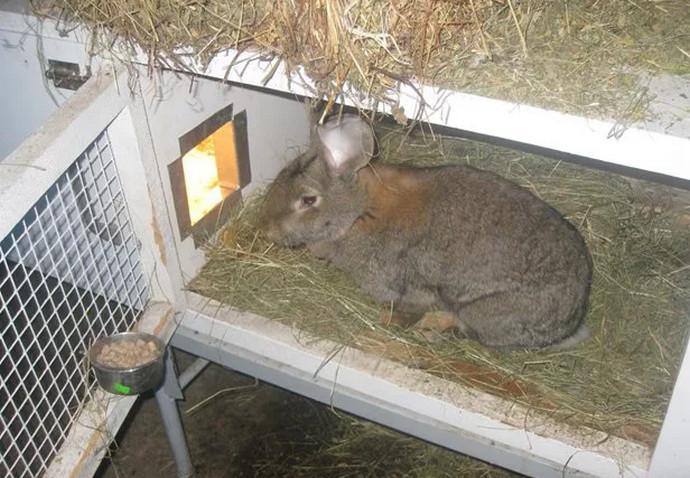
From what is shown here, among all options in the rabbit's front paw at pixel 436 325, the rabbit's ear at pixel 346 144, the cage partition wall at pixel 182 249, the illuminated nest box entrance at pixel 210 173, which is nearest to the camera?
the cage partition wall at pixel 182 249

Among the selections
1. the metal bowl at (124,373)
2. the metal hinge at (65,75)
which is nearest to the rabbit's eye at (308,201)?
the metal bowl at (124,373)

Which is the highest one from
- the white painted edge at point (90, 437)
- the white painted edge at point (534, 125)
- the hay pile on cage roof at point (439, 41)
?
the hay pile on cage roof at point (439, 41)

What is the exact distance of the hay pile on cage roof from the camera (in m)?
1.76

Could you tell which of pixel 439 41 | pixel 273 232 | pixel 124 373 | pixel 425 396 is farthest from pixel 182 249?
pixel 439 41

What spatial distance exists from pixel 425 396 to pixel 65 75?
1594mm

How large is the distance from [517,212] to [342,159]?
2.09 feet

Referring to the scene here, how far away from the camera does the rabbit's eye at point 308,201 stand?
Answer: 2.68 meters

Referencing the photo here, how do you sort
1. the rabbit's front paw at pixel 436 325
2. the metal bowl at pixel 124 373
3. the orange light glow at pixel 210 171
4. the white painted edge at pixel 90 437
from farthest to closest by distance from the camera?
the orange light glow at pixel 210 171 < the rabbit's front paw at pixel 436 325 < the metal bowl at pixel 124 373 < the white painted edge at pixel 90 437

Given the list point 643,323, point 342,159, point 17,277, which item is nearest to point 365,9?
point 342,159

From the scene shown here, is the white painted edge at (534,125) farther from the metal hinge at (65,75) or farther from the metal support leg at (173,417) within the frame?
→ the metal support leg at (173,417)

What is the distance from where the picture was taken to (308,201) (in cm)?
270

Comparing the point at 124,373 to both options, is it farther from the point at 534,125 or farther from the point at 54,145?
the point at 534,125

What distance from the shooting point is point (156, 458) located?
330cm

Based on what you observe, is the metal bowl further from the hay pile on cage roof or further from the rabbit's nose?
the hay pile on cage roof
